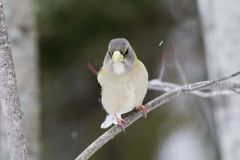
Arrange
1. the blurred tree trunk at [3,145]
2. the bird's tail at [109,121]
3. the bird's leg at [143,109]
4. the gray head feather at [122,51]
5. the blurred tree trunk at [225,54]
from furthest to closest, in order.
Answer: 1. the blurred tree trunk at [3,145]
2. the blurred tree trunk at [225,54]
3. the bird's tail at [109,121]
4. the bird's leg at [143,109]
5. the gray head feather at [122,51]

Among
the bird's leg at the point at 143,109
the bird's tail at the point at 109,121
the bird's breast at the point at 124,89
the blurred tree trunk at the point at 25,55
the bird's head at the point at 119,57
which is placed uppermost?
the blurred tree trunk at the point at 25,55

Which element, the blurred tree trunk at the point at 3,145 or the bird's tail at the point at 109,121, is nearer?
the bird's tail at the point at 109,121

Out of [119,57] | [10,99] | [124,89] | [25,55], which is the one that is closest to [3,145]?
[25,55]

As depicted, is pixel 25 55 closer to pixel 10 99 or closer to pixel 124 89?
pixel 124 89

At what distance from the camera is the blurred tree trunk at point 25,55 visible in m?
4.94

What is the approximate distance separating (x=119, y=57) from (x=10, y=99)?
836 millimetres

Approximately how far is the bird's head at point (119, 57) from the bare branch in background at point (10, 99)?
0.75m

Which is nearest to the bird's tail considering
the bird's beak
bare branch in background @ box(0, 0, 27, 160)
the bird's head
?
the bird's head

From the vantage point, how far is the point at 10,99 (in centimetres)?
198

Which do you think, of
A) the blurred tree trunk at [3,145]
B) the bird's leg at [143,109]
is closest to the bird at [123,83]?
the bird's leg at [143,109]

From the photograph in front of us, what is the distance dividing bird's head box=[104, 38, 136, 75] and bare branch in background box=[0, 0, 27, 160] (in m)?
0.75

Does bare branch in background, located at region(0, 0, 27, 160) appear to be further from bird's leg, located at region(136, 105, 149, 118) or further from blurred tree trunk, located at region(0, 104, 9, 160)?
blurred tree trunk, located at region(0, 104, 9, 160)

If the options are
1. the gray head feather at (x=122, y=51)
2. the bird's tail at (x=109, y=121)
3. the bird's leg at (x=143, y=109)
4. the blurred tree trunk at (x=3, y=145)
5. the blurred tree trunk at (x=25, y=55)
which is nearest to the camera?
the gray head feather at (x=122, y=51)

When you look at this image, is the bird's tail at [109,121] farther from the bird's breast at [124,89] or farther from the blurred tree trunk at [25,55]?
the blurred tree trunk at [25,55]
